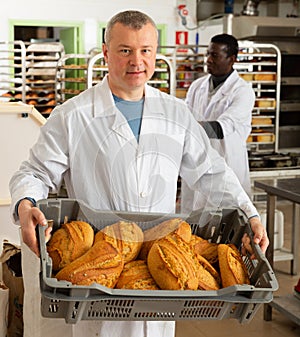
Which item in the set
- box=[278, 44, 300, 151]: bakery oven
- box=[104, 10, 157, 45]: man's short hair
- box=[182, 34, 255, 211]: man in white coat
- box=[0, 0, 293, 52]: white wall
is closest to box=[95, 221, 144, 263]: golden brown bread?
box=[104, 10, 157, 45]: man's short hair

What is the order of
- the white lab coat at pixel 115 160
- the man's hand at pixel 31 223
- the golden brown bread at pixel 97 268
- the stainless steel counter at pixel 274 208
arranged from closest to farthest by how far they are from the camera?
1. the golden brown bread at pixel 97 268
2. the man's hand at pixel 31 223
3. the white lab coat at pixel 115 160
4. the stainless steel counter at pixel 274 208

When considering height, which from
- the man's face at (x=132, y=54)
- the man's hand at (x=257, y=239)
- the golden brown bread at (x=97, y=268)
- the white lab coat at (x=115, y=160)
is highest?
the man's face at (x=132, y=54)

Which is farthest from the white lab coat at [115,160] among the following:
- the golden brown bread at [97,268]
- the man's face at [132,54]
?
the golden brown bread at [97,268]

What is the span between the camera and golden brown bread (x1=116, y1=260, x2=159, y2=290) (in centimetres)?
162

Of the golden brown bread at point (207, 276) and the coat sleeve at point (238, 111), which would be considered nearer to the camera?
the golden brown bread at point (207, 276)

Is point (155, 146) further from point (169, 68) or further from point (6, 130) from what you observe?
point (169, 68)

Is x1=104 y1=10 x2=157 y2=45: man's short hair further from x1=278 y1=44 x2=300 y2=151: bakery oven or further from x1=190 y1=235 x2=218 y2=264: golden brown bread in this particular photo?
x1=278 y1=44 x2=300 y2=151: bakery oven

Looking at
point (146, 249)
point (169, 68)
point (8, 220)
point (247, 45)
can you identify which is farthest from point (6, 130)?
point (247, 45)

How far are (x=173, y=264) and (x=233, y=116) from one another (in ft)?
9.24

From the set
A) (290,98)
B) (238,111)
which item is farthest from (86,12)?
(238,111)

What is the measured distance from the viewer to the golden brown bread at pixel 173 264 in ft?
5.20

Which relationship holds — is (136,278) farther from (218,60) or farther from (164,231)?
(218,60)

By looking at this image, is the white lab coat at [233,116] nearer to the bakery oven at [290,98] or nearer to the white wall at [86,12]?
the bakery oven at [290,98]

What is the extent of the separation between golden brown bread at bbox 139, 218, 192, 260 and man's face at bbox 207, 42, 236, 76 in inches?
109
